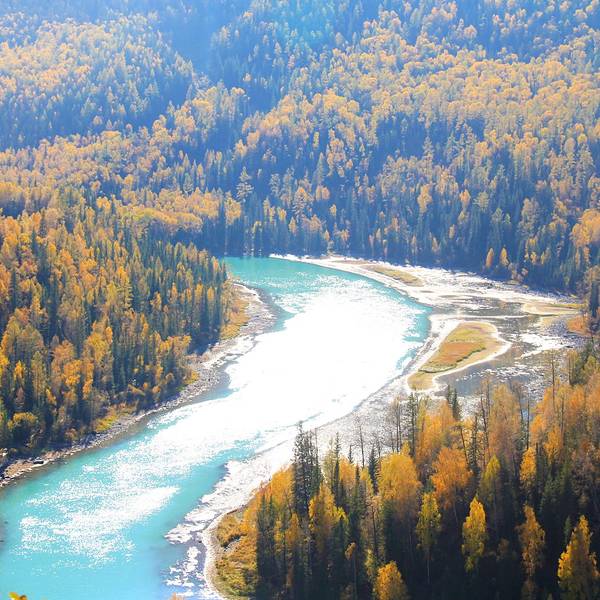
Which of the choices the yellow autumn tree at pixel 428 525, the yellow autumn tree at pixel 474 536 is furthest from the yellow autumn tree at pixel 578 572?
the yellow autumn tree at pixel 428 525

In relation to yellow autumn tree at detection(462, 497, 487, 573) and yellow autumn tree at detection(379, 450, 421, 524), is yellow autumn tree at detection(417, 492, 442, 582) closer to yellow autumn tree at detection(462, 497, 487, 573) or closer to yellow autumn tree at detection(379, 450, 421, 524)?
yellow autumn tree at detection(379, 450, 421, 524)

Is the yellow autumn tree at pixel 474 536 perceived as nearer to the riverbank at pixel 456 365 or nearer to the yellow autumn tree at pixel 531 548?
the yellow autumn tree at pixel 531 548

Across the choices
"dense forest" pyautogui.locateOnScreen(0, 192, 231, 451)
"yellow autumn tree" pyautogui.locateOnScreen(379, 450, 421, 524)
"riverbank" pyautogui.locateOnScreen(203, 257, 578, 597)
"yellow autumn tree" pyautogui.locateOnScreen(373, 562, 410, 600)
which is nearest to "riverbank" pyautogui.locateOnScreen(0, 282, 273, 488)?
"dense forest" pyautogui.locateOnScreen(0, 192, 231, 451)

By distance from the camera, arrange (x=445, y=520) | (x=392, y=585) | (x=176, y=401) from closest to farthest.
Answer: (x=392, y=585) < (x=445, y=520) < (x=176, y=401)

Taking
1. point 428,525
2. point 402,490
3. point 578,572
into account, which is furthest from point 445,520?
point 578,572

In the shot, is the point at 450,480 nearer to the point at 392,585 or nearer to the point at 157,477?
the point at 392,585
